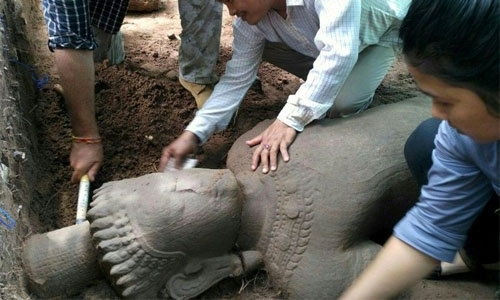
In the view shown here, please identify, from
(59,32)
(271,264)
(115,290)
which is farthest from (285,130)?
(59,32)

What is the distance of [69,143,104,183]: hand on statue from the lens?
2012 mm

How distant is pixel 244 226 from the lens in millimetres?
1691

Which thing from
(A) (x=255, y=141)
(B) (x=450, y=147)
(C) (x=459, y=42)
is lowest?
(A) (x=255, y=141)

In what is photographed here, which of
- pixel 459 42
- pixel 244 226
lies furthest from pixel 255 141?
pixel 459 42

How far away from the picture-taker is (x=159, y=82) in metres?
2.53

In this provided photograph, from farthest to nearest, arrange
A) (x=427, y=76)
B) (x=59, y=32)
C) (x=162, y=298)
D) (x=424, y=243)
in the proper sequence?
(x=59, y=32), (x=162, y=298), (x=424, y=243), (x=427, y=76)

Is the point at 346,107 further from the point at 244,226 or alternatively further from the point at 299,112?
the point at 244,226

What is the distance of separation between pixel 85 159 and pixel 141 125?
35cm

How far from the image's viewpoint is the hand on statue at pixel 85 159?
2.01 m

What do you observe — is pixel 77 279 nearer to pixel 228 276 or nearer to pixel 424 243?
pixel 228 276

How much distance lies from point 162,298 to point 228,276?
20 centimetres

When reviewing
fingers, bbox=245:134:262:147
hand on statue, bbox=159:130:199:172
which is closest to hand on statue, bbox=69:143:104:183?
hand on statue, bbox=159:130:199:172

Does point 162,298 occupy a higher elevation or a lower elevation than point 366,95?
lower

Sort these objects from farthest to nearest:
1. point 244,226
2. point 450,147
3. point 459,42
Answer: point 244,226, point 450,147, point 459,42
